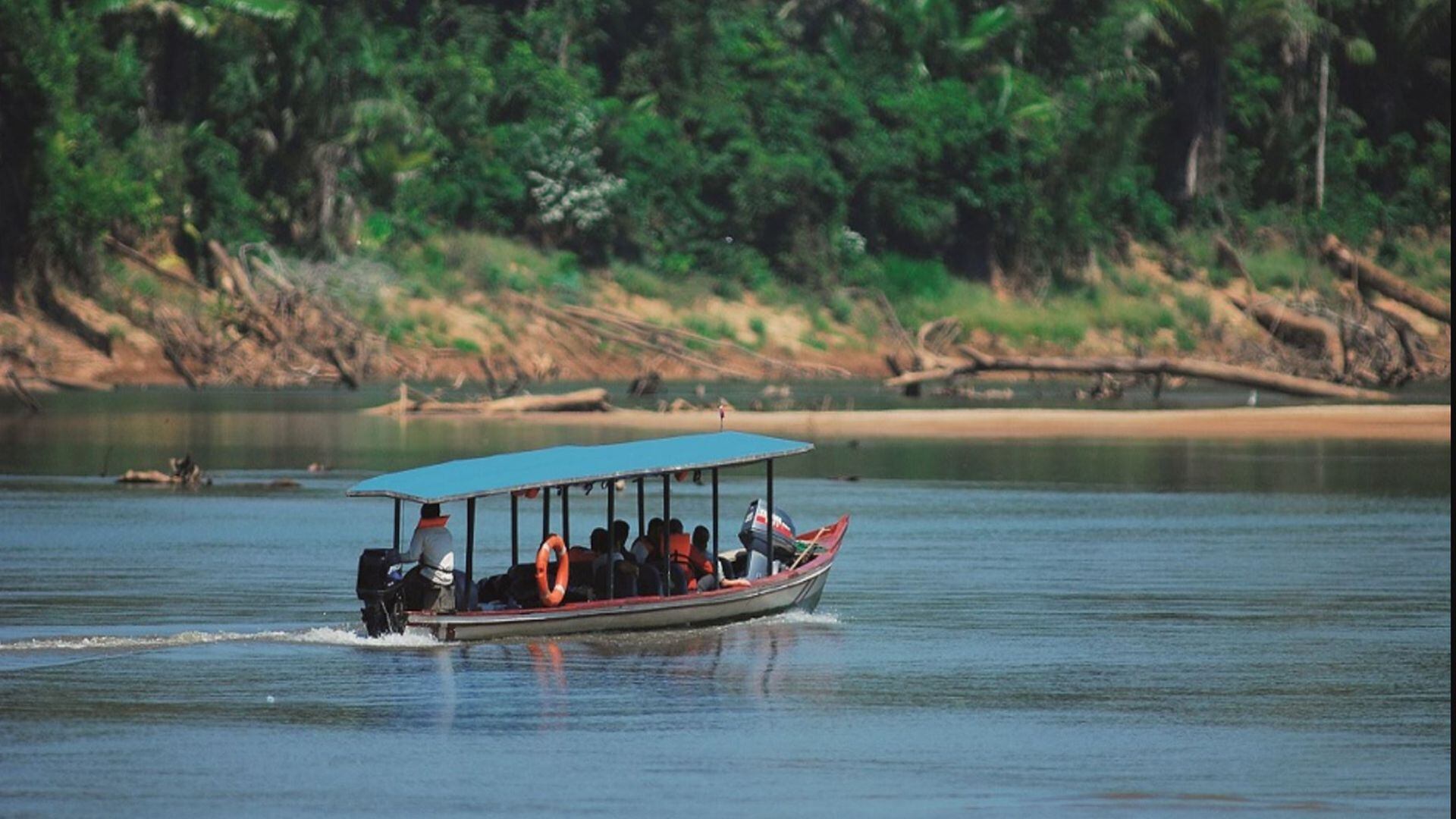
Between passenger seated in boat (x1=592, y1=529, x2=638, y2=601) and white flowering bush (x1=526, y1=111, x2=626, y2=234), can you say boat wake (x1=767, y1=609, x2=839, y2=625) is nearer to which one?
passenger seated in boat (x1=592, y1=529, x2=638, y2=601)

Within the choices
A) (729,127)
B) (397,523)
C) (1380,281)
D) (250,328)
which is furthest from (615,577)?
(729,127)

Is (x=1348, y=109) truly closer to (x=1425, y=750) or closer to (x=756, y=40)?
(x=756, y=40)

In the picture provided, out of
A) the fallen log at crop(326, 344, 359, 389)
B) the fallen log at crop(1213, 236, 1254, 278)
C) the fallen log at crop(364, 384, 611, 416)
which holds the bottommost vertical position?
the fallen log at crop(364, 384, 611, 416)

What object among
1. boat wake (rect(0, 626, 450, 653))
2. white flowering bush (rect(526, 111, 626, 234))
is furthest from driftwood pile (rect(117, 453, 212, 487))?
white flowering bush (rect(526, 111, 626, 234))

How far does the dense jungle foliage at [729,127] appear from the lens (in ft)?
256

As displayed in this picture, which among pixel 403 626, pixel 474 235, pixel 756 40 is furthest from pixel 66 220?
pixel 403 626

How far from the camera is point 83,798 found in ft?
50.5

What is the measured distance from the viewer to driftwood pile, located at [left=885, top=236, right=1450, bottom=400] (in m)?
68.0

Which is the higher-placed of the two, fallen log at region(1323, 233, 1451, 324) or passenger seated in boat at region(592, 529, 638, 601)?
fallen log at region(1323, 233, 1451, 324)

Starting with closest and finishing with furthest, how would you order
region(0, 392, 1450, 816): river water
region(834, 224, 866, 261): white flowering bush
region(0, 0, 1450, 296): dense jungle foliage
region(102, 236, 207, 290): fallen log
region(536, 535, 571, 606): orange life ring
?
region(0, 392, 1450, 816): river water, region(536, 535, 571, 606): orange life ring, region(0, 0, 1450, 296): dense jungle foliage, region(102, 236, 207, 290): fallen log, region(834, 224, 866, 261): white flowering bush

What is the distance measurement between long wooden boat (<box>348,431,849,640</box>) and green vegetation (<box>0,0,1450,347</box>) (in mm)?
51711

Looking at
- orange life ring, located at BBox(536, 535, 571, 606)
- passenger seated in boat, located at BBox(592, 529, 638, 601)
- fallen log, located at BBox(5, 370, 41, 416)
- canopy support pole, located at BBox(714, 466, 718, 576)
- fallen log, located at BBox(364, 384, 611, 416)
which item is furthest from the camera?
fallen log, located at BBox(364, 384, 611, 416)

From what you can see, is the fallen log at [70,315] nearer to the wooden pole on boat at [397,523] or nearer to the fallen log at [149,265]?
the fallen log at [149,265]

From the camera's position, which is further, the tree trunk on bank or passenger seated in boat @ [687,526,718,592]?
the tree trunk on bank
